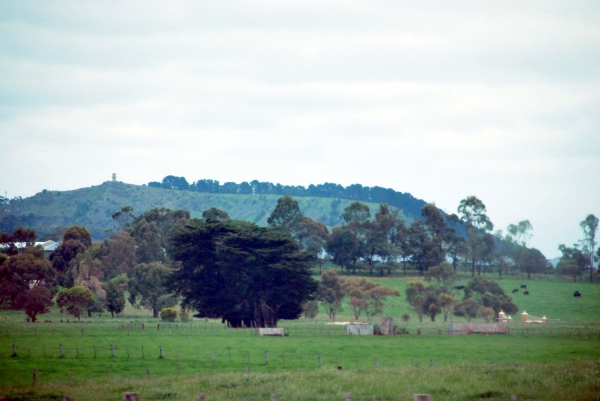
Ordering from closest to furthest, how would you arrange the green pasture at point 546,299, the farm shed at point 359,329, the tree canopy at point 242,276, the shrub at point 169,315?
1. the farm shed at point 359,329
2. the tree canopy at point 242,276
3. the shrub at point 169,315
4. the green pasture at point 546,299

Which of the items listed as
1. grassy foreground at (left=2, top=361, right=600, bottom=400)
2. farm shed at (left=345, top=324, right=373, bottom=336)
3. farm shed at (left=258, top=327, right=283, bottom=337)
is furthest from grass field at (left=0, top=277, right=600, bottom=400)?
farm shed at (left=345, top=324, right=373, bottom=336)

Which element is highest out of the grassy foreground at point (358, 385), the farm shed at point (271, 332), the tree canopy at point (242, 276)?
the tree canopy at point (242, 276)

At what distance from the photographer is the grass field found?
28984 millimetres

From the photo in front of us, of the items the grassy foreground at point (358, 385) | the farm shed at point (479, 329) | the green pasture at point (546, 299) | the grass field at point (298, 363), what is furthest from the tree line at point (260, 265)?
the grassy foreground at point (358, 385)

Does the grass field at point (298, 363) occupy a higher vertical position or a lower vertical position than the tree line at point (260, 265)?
lower

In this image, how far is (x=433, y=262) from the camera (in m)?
126

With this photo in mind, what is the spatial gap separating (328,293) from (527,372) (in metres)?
62.3

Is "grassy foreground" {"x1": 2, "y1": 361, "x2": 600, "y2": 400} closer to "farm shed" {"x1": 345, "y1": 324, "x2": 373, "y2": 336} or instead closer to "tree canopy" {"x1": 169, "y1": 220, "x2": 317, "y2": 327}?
"farm shed" {"x1": 345, "y1": 324, "x2": 373, "y2": 336}

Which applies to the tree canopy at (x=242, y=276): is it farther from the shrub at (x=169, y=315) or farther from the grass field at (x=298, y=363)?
the grass field at (x=298, y=363)

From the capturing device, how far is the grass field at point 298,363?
2898cm

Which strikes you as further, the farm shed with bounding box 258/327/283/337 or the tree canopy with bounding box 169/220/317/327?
the tree canopy with bounding box 169/220/317/327

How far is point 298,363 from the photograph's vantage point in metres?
41.1

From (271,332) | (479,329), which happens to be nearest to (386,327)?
(479,329)

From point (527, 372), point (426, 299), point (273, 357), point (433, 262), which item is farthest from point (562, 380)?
point (433, 262)
